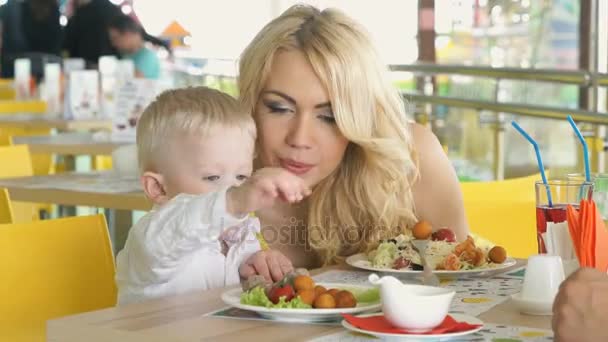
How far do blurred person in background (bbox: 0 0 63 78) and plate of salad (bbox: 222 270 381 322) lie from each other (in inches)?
357

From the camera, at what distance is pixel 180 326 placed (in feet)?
5.65

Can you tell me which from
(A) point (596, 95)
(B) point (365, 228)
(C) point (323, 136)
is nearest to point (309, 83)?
(C) point (323, 136)

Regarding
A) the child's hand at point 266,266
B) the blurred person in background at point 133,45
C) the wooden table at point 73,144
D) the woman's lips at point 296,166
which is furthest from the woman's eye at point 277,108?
the blurred person in background at point 133,45

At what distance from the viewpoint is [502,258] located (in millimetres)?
2230

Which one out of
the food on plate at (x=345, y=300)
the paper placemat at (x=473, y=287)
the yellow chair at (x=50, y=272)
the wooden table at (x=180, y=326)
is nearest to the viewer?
the wooden table at (x=180, y=326)

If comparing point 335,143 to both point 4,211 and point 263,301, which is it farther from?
point 4,211

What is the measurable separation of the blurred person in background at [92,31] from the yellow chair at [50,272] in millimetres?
7265

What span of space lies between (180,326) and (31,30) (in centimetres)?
960

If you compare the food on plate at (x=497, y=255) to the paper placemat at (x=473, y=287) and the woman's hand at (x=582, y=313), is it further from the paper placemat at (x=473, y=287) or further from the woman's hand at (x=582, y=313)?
the woman's hand at (x=582, y=313)

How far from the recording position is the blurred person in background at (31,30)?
10.7 m

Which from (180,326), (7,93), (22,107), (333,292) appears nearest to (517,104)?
(333,292)

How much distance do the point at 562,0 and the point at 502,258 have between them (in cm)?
385

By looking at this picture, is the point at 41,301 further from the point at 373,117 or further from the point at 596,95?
the point at 596,95

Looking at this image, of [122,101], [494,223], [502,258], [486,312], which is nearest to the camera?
[486,312]
